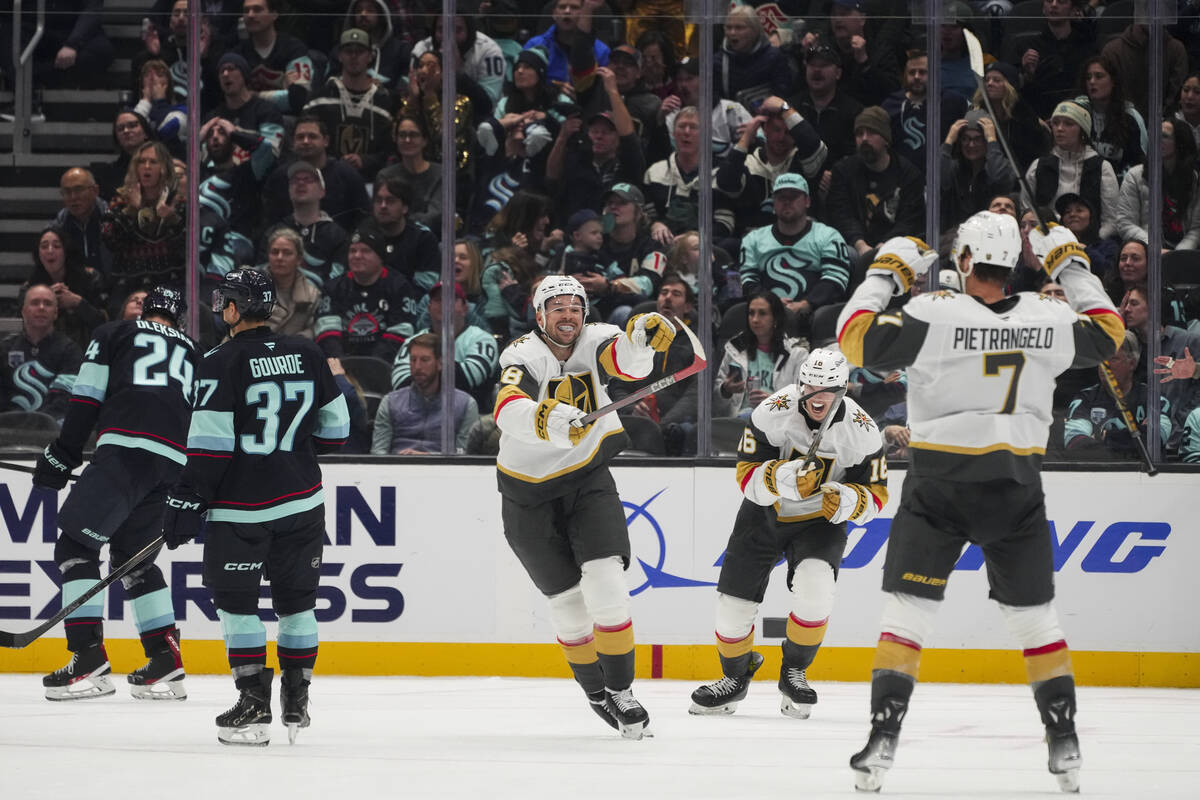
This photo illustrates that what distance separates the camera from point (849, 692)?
19.0ft

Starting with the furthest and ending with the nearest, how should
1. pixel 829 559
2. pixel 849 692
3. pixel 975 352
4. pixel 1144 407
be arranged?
pixel 1144 407
pixel 849 692
pixel 829 559
pixel 975 352

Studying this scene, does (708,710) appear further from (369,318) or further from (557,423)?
(369,318)

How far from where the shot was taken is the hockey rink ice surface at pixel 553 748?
3.54 metres

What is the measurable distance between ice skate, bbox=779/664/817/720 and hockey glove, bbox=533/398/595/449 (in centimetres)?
139

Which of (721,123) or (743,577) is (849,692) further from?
(721,123)

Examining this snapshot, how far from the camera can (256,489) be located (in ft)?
13.3

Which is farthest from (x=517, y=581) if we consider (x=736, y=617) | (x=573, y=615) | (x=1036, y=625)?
(x=1036, y=625)

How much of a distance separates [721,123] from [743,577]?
2.27 meters

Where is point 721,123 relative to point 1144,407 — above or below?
above

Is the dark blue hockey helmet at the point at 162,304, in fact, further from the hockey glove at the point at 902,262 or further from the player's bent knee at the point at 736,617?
the hockey glove at the point at 902,262

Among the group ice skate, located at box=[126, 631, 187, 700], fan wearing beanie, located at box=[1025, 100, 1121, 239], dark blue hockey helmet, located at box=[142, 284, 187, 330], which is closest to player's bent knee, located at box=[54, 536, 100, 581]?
ice skate, located at box=[126, 631, 187, 700]

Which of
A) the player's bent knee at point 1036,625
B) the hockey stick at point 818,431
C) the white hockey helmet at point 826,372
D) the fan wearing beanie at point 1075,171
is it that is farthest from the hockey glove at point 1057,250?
the fan wearing beanie at point 1075,171

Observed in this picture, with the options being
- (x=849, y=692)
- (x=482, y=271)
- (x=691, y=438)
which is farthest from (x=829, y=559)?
(x=482, y=271)

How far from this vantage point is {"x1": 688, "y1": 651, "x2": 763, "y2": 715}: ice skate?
5.07m
